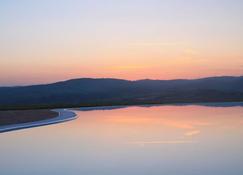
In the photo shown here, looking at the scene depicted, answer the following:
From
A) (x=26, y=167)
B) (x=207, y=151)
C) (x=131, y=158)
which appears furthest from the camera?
(x=207, y=151)

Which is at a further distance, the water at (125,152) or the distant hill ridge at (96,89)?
the distant hill ridge at (96,89)

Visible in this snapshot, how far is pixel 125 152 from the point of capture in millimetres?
7742

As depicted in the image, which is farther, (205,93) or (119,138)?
(205,93)

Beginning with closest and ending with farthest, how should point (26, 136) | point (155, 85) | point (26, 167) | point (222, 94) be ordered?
point (26, 167) < point (26, 136) < point (222, 94) < point (155, 85)

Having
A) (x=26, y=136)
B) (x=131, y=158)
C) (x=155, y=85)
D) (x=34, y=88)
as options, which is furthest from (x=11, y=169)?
(x=34, y=88)

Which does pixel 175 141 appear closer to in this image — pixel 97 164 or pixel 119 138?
pixel 119 138

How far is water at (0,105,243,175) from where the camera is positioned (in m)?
6.15

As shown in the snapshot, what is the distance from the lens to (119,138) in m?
9.98

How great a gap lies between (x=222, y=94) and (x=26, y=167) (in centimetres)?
5228

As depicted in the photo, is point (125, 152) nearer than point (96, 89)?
Yes

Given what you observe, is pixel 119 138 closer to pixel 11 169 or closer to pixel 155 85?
pixel 11 169

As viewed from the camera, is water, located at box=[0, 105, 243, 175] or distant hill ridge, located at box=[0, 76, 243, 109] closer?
water, located at box=[0, 105, 243, 175]

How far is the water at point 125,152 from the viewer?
615 centimetres

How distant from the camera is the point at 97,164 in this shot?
6.61 metres
